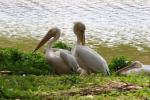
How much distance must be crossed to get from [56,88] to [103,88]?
624 mm

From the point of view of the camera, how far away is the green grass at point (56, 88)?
19.6 feet

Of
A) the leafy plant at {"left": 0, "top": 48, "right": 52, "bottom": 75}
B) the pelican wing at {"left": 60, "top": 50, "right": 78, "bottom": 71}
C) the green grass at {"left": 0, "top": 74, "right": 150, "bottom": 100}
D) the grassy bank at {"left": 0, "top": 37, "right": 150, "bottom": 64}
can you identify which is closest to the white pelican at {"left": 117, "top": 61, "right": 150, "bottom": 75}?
the pelican wing at {"left": 60, "top": 50, "right": 78, "bottom": 71}

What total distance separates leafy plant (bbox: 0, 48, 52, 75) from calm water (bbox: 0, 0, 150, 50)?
6.46 meters

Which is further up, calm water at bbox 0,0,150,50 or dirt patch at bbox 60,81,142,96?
dirt patch at bbox 60,81,142,96

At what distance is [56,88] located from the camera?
668cm

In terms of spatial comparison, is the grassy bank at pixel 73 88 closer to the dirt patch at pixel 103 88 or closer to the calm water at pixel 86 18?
the dirt patch at pixel 103 88

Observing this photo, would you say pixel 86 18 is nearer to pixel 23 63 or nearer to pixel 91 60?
pixel 23 63

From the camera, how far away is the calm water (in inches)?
705

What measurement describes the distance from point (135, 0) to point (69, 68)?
19.1 metres

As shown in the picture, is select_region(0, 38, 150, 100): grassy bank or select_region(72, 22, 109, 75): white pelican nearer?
select_region(0, 38, 150, 100): grassy bank

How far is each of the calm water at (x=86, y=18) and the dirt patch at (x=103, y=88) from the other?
9.78 meters

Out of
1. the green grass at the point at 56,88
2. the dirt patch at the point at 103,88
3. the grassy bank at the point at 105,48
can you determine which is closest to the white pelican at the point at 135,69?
the green grass at the point at 56,88

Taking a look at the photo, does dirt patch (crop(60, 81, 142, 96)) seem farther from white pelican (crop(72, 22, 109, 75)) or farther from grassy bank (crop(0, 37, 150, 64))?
grassy bank (crop(0, 37, 150, 64))

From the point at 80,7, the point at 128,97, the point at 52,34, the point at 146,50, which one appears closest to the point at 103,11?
the point at 80,7
